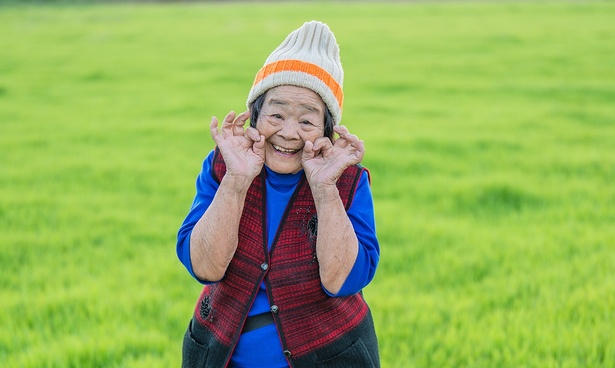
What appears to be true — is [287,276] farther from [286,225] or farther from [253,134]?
[253,134]

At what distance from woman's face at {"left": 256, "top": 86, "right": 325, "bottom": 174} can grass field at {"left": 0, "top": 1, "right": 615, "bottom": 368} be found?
1664 millimetres

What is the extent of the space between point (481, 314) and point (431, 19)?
20775 millimetres

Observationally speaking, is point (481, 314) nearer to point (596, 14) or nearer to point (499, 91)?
point (499, 91)

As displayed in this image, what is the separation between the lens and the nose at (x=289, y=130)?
210cm

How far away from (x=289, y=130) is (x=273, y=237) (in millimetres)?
344

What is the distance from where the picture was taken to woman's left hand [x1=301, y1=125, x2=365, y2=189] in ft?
6.66

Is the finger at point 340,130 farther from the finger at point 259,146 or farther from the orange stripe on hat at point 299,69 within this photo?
the finger at point 259,146

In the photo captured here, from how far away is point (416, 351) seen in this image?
3500mm

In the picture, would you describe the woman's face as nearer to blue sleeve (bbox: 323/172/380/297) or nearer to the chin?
the chin

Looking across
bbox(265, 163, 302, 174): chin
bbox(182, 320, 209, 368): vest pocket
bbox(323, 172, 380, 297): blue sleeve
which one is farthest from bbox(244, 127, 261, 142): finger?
bbox(182, 320, 209, 368): vest pocket

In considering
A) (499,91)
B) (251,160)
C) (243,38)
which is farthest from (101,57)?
(251,160)

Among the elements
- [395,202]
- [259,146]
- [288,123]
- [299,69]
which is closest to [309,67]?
[299,69]

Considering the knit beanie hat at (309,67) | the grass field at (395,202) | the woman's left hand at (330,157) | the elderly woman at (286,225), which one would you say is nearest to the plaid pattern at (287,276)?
the elderly woman at (286,225)

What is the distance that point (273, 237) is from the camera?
7.06 ft
